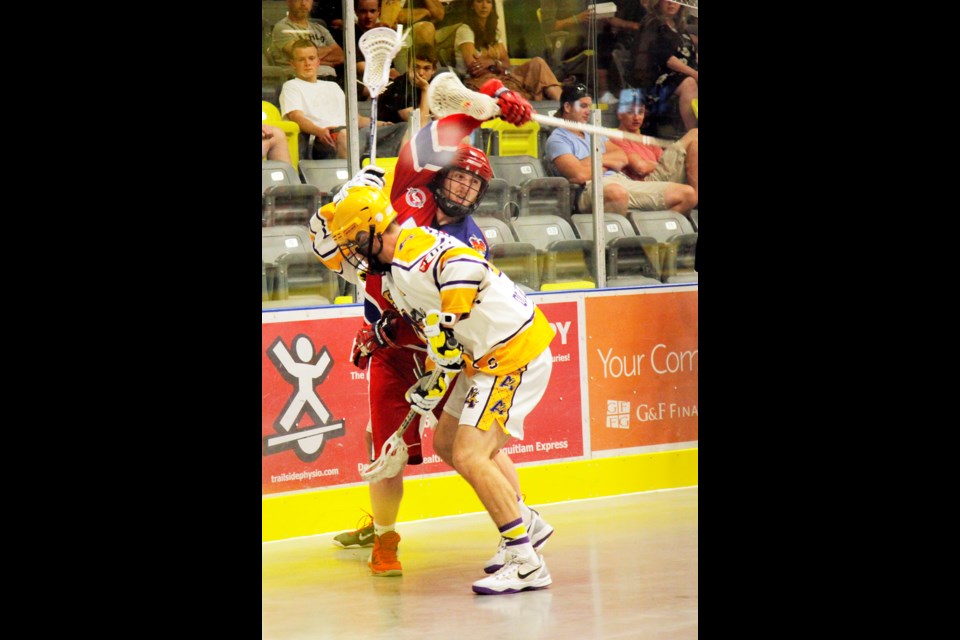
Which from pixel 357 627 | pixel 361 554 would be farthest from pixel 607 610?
pixel 361 554

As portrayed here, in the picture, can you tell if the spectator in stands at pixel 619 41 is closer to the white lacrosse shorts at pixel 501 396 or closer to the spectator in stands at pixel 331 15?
the spectator in stands at pixel 331 15

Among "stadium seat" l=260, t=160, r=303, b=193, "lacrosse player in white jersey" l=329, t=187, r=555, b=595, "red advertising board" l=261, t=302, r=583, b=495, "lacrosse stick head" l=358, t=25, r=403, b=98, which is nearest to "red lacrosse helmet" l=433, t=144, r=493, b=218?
"lacrosse stick head" l=358, t=25, r=403, b=98

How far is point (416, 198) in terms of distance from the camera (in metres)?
5.52

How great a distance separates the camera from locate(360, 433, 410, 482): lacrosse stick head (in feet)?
16.0

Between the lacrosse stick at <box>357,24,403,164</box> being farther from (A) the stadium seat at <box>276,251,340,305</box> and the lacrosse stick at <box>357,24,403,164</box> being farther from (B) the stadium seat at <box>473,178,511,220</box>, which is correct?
(B) the stadium seat at <box>473,178,511,220</box>

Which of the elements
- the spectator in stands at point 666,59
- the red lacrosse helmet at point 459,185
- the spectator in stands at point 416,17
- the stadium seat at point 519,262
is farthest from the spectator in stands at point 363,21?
the spectator in stands at point 666,59

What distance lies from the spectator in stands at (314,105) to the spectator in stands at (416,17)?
455 millimetres

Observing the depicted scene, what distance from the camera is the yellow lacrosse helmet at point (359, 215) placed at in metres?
4.49

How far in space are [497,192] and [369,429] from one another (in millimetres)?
1961

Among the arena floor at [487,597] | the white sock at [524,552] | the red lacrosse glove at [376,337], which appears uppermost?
the red lacrosse glove at [376,337]

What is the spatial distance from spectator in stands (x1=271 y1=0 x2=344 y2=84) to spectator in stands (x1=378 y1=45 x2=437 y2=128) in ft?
0.96

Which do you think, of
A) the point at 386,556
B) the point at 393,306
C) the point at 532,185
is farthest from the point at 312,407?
the point at 532,185

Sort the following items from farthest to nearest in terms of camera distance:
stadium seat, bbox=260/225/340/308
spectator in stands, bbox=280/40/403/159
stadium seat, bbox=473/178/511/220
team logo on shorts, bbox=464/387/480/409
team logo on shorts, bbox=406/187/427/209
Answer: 1. stadium seat, bbox=473/178/511/220
2. spectator in stands, bbox=280/40/403/159
3. stadium seat, bbox=260/225/340/308
4. team logo on shorts, bbox=406/187/427/209
5. team logo on shorts, bbox=464/387/480/409
